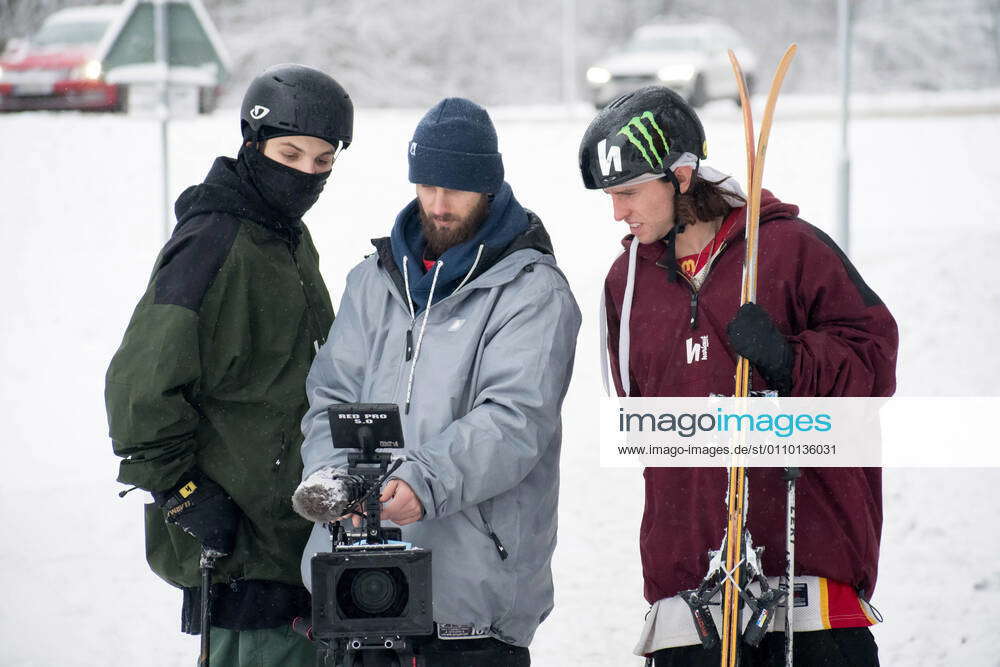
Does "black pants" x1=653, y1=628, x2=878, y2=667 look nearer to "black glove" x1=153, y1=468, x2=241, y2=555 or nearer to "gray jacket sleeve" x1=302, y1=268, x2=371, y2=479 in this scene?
"gray jacket sleeve" x1=302, y1=268, x2=371, y2=479

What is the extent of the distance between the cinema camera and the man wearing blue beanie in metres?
0.07

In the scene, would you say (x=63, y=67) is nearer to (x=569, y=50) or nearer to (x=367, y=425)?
(x=569, y=50)

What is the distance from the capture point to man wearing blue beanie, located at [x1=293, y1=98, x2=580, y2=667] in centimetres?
286

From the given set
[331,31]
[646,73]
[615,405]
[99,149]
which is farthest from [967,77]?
[615,405]

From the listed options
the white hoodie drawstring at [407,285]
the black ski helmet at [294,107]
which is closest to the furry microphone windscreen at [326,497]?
the white hoodie drawstring at [407,285]

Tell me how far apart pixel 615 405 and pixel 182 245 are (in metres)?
1.24

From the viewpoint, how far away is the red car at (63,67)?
39.9 ft

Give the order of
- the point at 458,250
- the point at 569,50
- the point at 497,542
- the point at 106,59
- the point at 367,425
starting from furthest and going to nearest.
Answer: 1. the point at 569,50
2. the point at 106,59
3. the point at 458,250
4. the point at 497,542
5. the point at 367,425

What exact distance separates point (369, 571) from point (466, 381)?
1.73ft

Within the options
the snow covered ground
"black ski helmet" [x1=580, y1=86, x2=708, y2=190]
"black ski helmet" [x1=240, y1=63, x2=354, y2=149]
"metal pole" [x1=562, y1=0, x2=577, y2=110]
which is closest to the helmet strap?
"black ski helmet" [x1=580, y1=86, x2=708, y2=190]

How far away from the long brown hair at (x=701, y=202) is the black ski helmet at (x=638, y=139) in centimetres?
7

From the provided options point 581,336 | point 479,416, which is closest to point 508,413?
point 479,416

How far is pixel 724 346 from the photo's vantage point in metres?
2.96

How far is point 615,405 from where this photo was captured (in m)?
3.26
